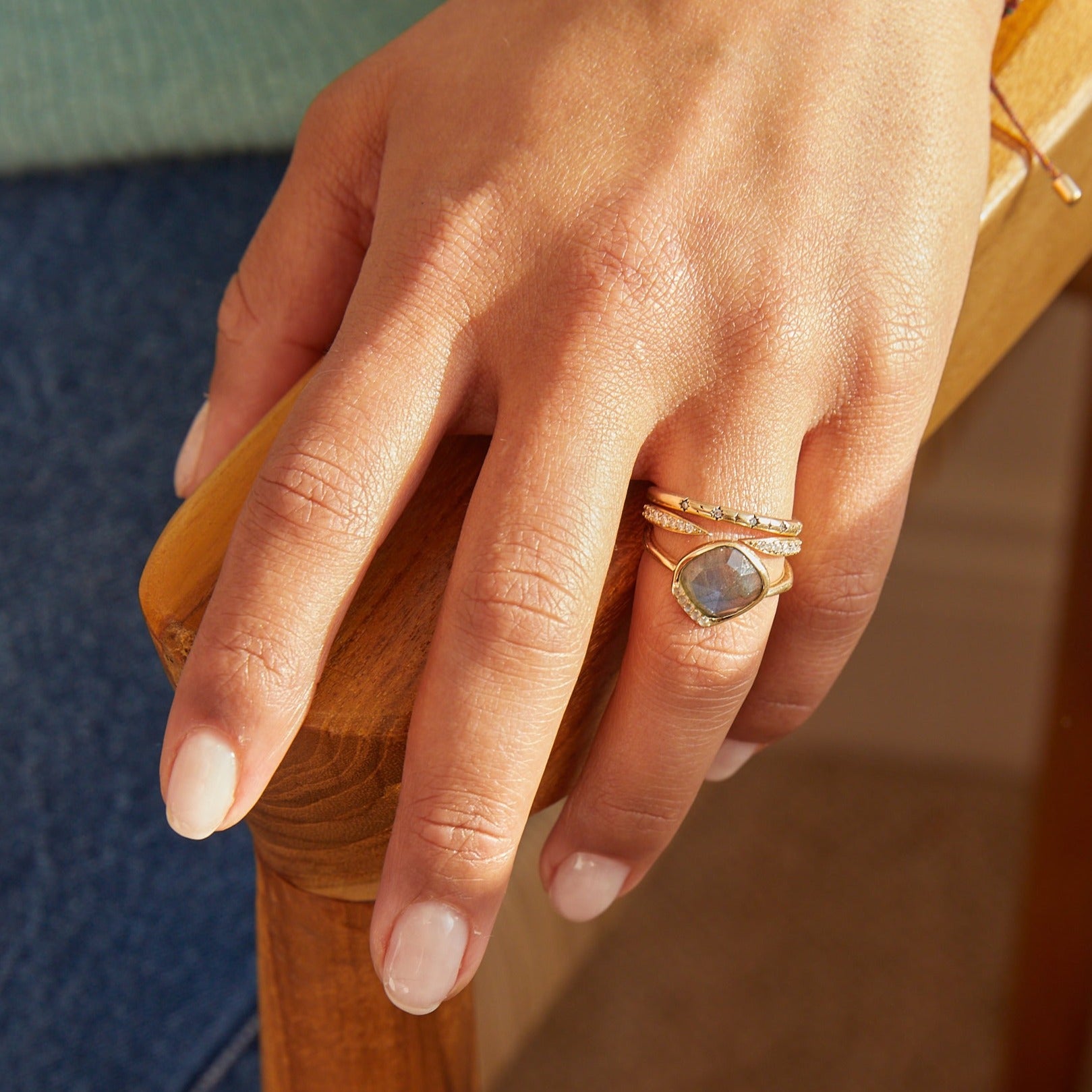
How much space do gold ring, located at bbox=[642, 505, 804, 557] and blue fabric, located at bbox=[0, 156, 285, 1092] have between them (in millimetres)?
327

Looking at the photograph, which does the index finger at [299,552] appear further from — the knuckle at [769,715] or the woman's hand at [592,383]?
the knuckle at [769,715]

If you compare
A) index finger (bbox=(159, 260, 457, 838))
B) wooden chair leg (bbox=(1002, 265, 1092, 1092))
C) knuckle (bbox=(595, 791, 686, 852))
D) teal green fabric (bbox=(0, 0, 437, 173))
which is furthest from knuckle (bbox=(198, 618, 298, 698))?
wooden chair leg (bbox=(1002, 265, 1092, 1092))

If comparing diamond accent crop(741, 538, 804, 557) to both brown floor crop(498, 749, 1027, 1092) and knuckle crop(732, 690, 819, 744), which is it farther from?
brown floor crop(498, 749, 1027, 1092)

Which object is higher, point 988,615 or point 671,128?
point 671,128

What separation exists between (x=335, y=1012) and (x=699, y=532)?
0.20 m

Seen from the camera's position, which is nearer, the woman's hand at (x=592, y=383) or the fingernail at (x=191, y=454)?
the woman's hand at (x=592, y=383)

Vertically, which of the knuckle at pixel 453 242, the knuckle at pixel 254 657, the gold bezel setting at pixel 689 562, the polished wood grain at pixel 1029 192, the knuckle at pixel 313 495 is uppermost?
the polished wood grain at pixel 1029 192

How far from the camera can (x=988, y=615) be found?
1542 millimetres

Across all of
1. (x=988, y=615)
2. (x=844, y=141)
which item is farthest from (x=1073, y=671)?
(x=988, y=615)

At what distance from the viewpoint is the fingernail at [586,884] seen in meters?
0.39

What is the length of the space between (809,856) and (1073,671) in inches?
27.0

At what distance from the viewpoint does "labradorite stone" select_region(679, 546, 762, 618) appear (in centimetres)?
36

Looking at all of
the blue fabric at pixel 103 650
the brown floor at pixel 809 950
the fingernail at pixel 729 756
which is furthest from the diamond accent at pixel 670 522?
the brown floor at pixel 809 950

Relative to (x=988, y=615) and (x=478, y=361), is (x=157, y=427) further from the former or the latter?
(x=988, y=615)
